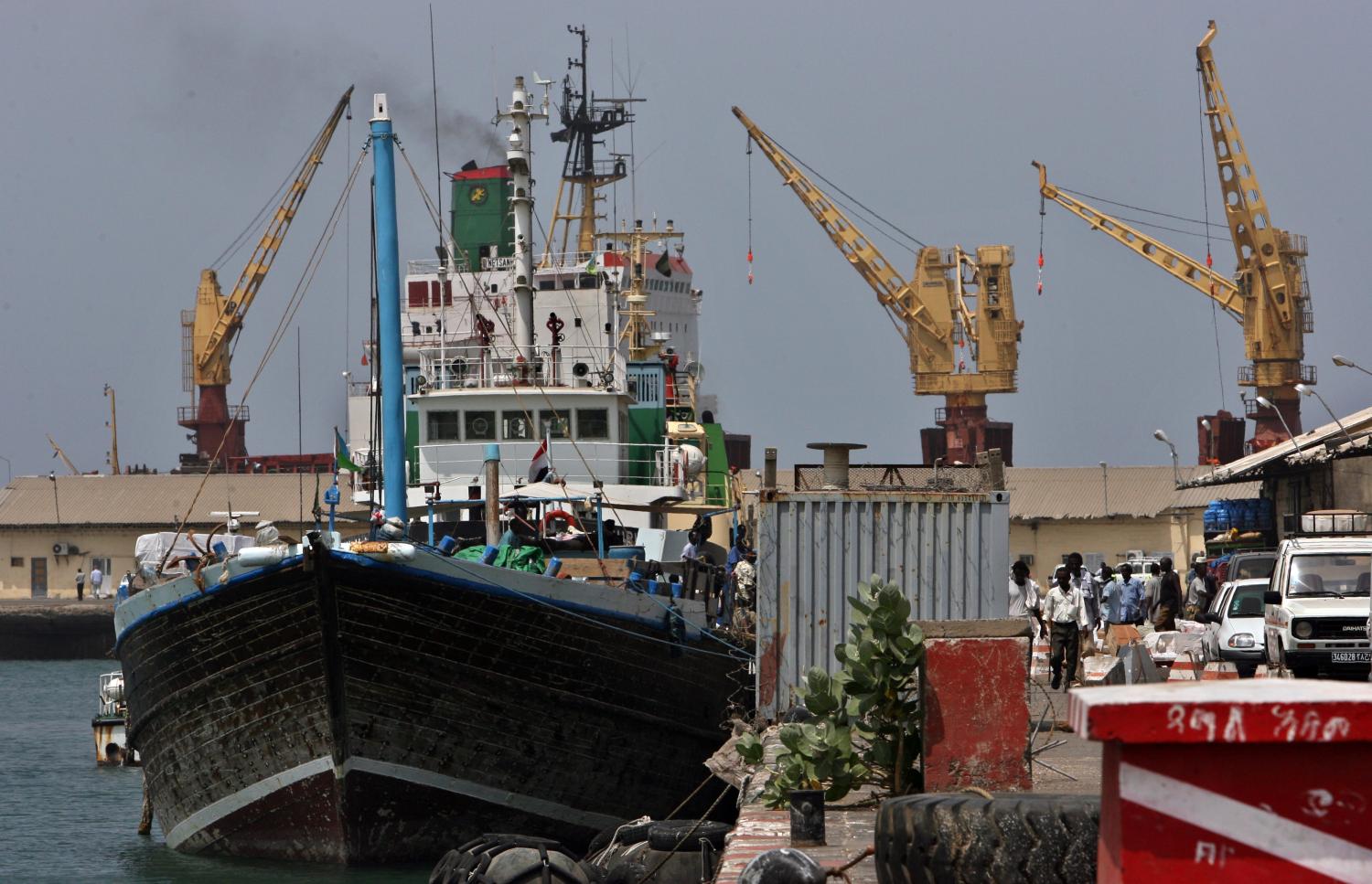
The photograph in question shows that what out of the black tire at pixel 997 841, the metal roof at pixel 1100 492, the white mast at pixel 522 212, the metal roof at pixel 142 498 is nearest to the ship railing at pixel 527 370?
the white mast at pixel 522 212

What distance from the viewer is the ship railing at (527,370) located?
2514 cm

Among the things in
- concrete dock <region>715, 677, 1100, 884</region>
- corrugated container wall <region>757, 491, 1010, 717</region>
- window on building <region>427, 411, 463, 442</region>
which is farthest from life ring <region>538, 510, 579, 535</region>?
concrete dock <region>715, 677, 1100, 884</region>

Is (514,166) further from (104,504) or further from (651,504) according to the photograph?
(104,504)

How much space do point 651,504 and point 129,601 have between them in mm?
7761

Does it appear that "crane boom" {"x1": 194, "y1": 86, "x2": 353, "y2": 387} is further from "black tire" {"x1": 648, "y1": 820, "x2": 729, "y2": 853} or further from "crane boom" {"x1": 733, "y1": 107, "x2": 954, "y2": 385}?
"black tire" {"x1": 648, "y1": 820, "x2": 729, "y2": 853}

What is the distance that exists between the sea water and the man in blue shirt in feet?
41.4

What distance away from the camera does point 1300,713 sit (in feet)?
12.1

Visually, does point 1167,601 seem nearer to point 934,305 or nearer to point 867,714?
point 867,714

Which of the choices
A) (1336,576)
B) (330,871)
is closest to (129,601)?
(330,871)

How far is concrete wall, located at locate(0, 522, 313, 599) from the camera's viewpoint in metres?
76.2

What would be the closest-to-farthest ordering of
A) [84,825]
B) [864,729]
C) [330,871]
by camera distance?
[864,729] < [330,871] < [84,825]

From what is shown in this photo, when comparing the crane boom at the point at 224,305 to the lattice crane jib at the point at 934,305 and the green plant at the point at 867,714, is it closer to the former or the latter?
the lattice crane jib at the point at 934,305

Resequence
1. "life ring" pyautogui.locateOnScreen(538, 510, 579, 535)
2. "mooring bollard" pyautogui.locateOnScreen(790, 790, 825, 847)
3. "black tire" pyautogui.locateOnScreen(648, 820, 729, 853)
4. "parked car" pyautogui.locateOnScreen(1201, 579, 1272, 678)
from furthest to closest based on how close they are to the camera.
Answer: "life ring" pyautogui.locateOnScreen(538, 510, 579, 535), "parked car" pyautogui.locateOnScreen(1201, 579, 1272, 678), "black tire" pyautogui.locateOnScreen(648, 820, 729, 853), "mooring bollard" pyautogui.locateOnScreen(790, 790, 825, 847)

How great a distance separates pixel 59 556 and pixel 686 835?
68265 millimetres
